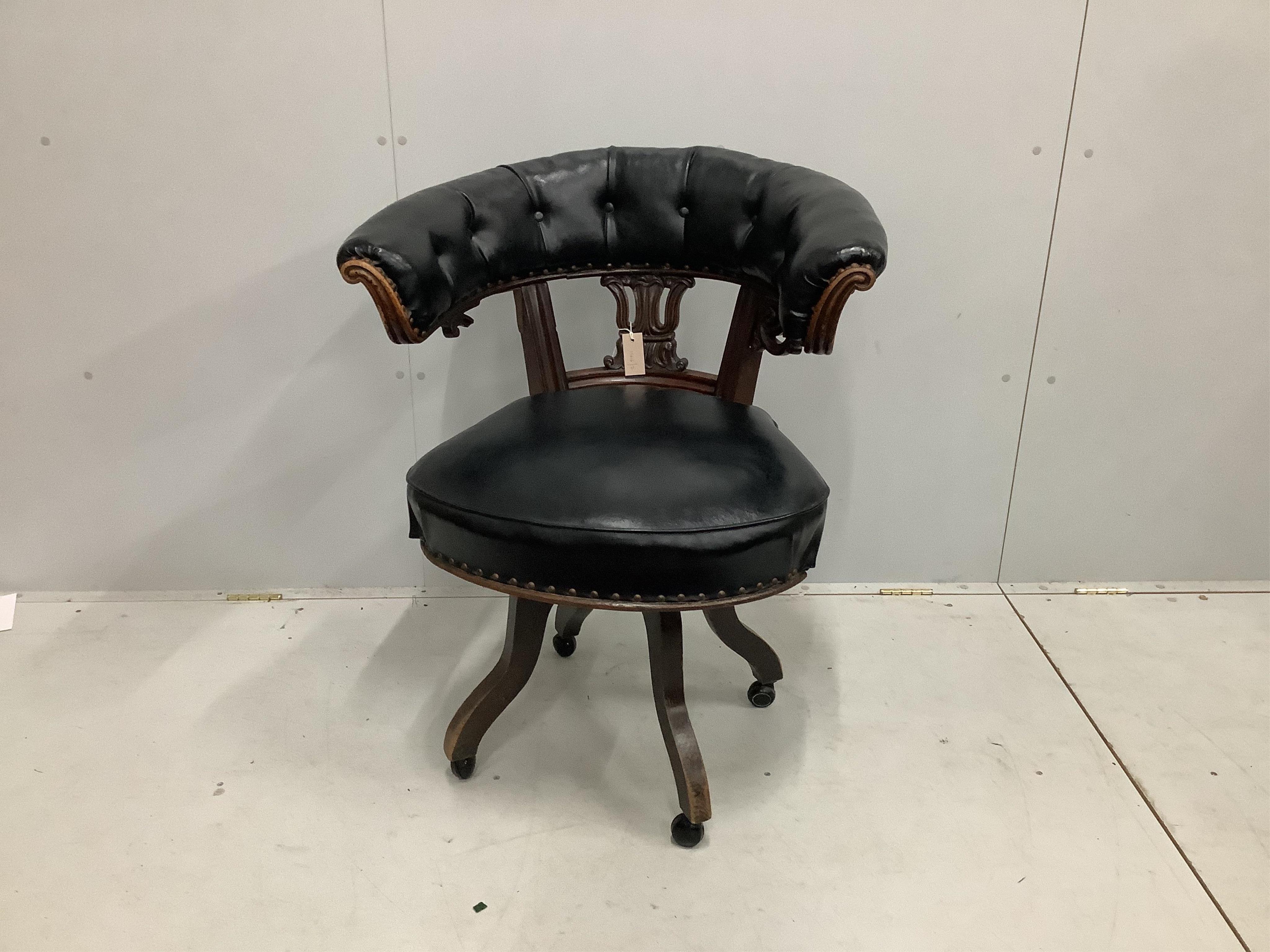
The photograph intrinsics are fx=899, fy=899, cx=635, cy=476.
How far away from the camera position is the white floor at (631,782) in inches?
41.5

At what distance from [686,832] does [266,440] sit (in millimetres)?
1035

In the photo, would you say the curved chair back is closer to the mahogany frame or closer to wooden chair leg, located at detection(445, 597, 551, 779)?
the mahogany frame

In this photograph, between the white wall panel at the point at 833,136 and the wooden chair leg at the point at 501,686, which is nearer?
the wooden chair leg at the point at 501,686

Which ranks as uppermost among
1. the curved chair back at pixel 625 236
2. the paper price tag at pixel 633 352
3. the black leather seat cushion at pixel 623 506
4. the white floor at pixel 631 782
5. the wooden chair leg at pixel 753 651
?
the curved chair back at pixel 625 236

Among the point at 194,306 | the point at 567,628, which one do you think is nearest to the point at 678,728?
the point at 567,628

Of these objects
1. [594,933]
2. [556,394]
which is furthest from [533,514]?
[594,933]

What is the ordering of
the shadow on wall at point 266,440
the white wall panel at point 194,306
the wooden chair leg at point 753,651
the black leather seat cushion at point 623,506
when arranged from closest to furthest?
the black leather seat cushion at point 623,506 → the wooden chair leg at point 753,651 → the white wall panel at point 194,306 → the shadow on wall at point 266,440

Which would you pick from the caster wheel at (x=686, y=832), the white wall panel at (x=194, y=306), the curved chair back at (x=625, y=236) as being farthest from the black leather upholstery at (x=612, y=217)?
the caster wheel at (x=686, y=832)

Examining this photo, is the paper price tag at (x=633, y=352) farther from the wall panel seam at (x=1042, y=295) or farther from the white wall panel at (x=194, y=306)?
the wall panel seam at (x=1042, y=295)

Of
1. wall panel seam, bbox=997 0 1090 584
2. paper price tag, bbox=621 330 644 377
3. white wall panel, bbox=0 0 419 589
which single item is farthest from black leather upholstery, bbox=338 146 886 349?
wall panel seam, bbox=997 0 1090 584

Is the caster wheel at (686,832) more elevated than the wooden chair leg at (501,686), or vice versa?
the wooden chair leg at (501,686)

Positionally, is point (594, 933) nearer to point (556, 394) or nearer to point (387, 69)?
point (556, 394)

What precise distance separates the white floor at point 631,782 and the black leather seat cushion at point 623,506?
37 centimetres

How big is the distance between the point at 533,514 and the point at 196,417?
0.94 metres
